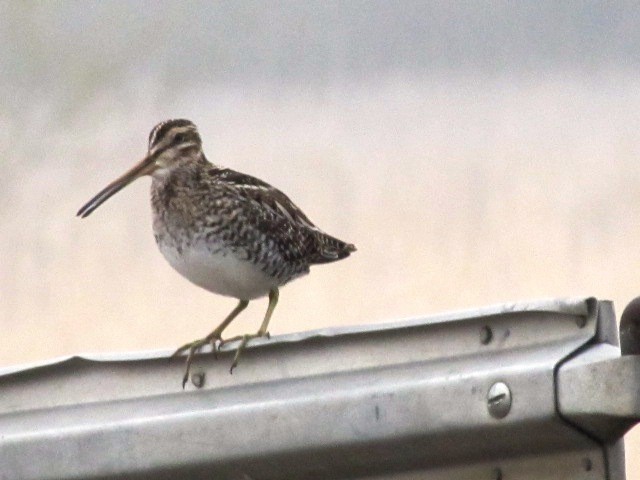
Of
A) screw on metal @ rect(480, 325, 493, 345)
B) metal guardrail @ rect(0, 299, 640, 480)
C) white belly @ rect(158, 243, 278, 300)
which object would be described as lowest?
white belly @ rect(158, 243, 278, 300)

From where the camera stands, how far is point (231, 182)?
5.96 meters

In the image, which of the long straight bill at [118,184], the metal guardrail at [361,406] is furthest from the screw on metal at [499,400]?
the long straight bill at [118,184]

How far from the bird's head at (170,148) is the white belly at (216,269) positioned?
0.37 m

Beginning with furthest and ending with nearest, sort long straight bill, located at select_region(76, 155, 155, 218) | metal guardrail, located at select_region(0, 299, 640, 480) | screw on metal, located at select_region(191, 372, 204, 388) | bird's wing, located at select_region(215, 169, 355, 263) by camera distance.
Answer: bird's wing, located at select_region(215, 169, 355, 263), long straight bill, located at select_region(76, 155, 155, 218), screw on metal, located at select_region(191, 372, 204, 388), metal guardrail, located at select_region(0, 299, 640, 480)

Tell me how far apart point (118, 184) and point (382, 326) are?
118 inches

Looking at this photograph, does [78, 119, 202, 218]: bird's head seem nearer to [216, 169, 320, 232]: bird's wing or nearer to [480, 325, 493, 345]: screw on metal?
[216, 169, 320, 232]: bird's wing

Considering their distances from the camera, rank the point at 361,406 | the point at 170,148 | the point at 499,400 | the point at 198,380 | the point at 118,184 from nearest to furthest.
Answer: the point at 499,400, the point at 361,406, the point at 198,380, the point at 118,184, the point at 170,148

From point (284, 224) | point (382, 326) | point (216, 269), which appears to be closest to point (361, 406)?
point (382, 326)

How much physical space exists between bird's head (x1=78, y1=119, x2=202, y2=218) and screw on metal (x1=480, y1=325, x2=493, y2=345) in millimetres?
3337

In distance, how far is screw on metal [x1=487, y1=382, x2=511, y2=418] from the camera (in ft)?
8.04

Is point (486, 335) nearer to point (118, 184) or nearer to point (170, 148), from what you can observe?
point (118, 184)

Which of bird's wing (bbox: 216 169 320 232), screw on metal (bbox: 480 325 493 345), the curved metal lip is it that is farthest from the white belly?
screw on metal (bbox: 480 325 493 345)

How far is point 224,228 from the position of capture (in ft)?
18.7

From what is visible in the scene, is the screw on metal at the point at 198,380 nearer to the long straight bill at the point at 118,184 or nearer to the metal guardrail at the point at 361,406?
the metal guardrail at the point at 361,406
